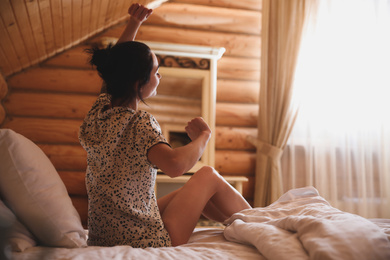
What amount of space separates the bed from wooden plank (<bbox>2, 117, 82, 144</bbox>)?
1.54m

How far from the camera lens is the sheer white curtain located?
2430 millimetres

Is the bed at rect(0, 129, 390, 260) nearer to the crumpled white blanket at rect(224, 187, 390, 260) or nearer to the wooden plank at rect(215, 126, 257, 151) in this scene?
the crumpled white blanket at rect(224, 187, 390, 260)

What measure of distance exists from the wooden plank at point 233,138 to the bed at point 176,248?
1.65 metres

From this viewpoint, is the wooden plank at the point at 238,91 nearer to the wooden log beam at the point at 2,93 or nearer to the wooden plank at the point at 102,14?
the wooden plank at the point at 102,14

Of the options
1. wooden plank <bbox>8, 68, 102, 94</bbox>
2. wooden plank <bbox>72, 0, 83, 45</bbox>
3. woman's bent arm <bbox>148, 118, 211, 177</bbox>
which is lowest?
woman's bent arm <bbox>148, 118, 211, 177</bbox>

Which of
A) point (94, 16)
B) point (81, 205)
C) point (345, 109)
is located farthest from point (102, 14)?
point (345, 109)

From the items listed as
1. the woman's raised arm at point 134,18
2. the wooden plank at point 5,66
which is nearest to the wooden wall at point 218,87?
the wooden plank at point 5,66

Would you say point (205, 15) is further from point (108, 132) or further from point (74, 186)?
point (108, 132)

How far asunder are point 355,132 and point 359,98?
0.80 feet

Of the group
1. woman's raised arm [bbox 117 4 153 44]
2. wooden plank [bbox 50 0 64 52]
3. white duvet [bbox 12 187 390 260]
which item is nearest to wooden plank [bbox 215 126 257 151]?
wooden plank [bbox 50 0 64 52]

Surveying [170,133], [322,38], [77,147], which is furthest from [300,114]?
[77,147]

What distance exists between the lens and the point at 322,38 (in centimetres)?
271

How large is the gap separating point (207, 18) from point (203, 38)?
0.18m

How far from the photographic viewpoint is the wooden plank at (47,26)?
195cm
